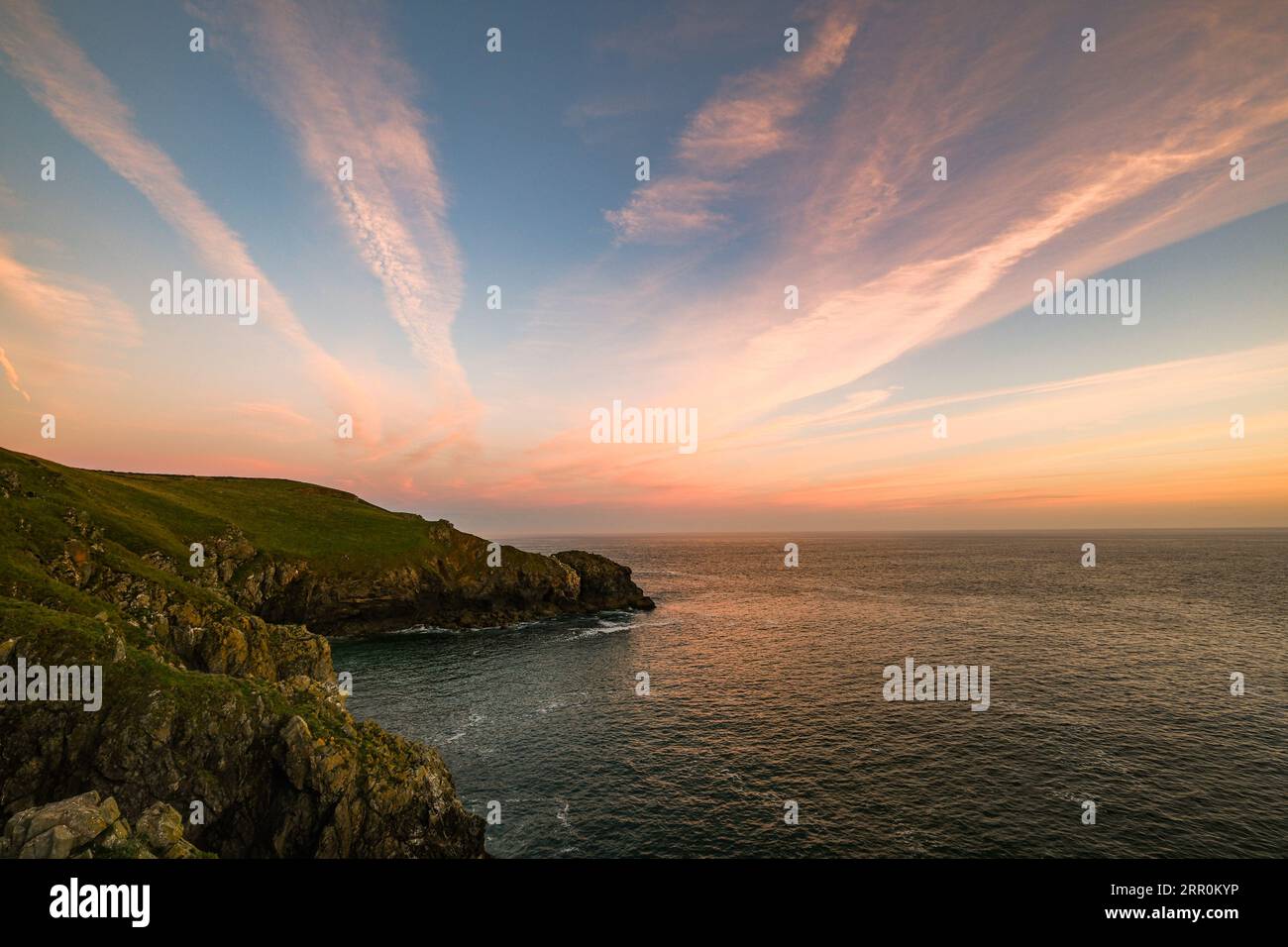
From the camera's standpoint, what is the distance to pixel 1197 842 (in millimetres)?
30328

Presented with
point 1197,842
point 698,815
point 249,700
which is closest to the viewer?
point 249,700

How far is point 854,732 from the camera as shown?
46062 millimetres

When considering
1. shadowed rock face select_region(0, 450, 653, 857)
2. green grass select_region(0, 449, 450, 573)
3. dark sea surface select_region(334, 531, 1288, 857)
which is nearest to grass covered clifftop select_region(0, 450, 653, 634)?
green grass select_region(0, 449, 450, 573)

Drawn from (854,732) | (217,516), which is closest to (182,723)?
(854,732)

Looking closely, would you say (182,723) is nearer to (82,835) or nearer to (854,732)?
(82,835)

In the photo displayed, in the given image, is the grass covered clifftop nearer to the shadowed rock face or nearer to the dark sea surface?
the dark sea surface

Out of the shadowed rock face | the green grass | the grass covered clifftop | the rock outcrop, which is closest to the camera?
the rock outcrop

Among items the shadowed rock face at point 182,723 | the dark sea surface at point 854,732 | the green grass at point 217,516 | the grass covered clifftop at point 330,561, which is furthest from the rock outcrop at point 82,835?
the grass covered clifftop at point 330,561

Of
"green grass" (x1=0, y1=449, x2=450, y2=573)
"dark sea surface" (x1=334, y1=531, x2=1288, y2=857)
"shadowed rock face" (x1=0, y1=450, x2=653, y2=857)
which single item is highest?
"green grass" (x1=0, y1=449, x2=450, y2=573)

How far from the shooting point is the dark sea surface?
32031 millimetres
